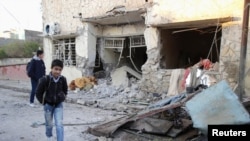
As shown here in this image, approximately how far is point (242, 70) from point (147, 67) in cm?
333

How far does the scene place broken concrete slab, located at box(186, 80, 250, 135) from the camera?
446cm

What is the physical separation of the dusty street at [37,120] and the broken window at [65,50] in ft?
14.7

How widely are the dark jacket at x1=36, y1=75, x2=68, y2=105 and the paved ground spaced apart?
1.28 metres

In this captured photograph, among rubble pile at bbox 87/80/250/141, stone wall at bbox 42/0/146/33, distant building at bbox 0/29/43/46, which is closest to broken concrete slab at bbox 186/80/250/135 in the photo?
rubble pile at bbox 87/80/250/141

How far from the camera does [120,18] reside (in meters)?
11.4

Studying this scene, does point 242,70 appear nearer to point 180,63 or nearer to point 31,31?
point 180,63

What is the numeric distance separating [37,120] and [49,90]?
9.27 ft

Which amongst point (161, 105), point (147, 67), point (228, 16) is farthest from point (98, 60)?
point (161, 105)

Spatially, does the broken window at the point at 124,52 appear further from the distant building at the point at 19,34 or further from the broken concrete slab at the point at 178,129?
the distant building at the point at 19,34

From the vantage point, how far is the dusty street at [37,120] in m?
5.59

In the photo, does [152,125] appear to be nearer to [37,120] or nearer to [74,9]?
[37,120]

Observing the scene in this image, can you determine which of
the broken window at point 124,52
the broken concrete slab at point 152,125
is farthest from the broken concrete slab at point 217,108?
the broken window at point 124,52

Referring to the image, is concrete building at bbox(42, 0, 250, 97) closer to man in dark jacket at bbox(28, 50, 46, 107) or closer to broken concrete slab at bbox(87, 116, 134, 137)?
man in dark jacket at bbox(28, 50, 46, 107)

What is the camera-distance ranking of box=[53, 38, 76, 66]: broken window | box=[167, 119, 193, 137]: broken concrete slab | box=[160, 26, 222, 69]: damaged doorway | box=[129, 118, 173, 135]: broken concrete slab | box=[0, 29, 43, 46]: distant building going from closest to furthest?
box=[167, 119, 193, 137]: broken concrete slab → box=[129, 118, 173, 135]: broken concrete slab → box=[160, 26, 222, 69]: damaged doorway → box=[53, 38, 76, 66]: broken window → box=[0, 29, 43, 46]: distant building
